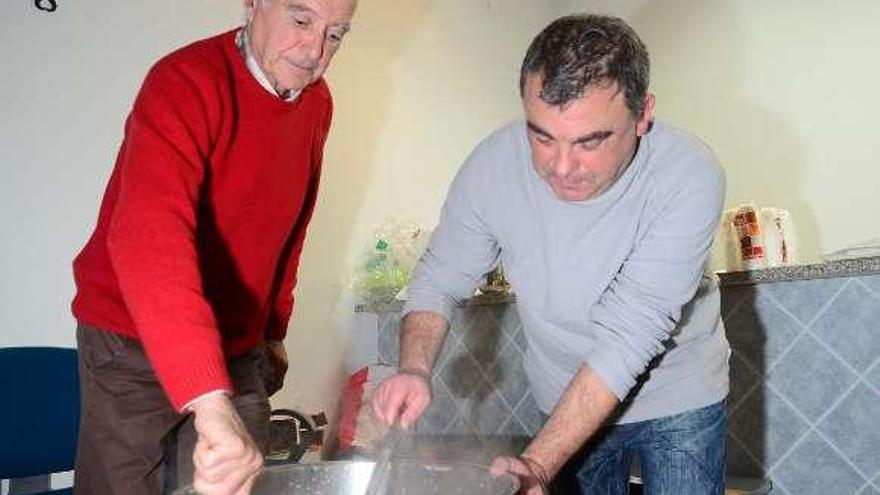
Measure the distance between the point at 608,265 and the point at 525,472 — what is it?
1.26ft

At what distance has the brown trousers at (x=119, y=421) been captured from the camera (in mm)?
1022

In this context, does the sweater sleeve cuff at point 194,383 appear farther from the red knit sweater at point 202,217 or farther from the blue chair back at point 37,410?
the blue chair back at point 37,410

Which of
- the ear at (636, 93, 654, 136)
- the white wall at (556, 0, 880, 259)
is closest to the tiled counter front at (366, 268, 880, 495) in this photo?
the ear at (636, 93, 654, 136)

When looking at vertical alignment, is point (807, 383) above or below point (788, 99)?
below

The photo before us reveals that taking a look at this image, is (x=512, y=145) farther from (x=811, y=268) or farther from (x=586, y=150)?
(x=811, y=268)

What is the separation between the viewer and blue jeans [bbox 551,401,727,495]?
1.18 m

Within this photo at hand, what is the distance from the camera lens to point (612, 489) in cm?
133

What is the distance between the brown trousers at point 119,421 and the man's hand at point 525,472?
517 millimetres

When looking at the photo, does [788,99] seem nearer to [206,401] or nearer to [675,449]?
[675,449]

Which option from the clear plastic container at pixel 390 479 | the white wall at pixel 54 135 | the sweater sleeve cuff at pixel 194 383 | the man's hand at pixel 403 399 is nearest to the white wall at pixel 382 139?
the white wall at pixel 54 135

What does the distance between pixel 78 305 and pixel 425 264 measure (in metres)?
0.55

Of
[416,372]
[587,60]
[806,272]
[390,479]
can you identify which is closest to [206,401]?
[390,479]

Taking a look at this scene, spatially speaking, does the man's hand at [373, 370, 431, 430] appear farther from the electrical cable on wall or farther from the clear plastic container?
the electrical cable on wall

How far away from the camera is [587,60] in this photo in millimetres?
968
